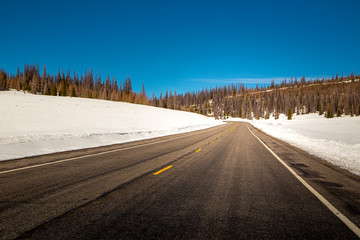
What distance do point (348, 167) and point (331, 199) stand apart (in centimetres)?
409

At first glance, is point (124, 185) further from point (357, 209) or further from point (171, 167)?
point (357, 209)

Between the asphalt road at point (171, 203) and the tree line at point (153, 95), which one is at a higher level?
the tree line at point (153, 95)

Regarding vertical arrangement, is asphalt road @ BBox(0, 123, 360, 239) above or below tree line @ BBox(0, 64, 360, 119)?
below

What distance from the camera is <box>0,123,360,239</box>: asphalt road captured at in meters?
2.68

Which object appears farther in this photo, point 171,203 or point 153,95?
point 153,95

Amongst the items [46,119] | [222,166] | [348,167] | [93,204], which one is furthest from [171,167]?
[46,119]

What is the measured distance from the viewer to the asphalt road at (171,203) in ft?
8.79

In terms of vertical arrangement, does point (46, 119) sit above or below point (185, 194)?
above

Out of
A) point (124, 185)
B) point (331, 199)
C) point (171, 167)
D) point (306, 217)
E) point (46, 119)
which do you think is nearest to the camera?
point (306, 217)

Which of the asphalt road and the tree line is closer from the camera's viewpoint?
the asphalt road

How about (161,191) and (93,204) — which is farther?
(161,191)

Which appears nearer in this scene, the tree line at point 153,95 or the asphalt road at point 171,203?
the asphalt road at point 171,203

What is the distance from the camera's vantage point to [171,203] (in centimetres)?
364

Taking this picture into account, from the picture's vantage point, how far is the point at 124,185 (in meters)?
4.64
